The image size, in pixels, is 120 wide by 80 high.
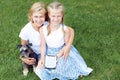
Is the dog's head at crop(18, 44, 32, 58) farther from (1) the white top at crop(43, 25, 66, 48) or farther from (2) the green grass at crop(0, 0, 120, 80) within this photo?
(2) the green grass at crop(0, 0, 120, 80)

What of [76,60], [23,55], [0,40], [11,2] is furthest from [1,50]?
[11,2]

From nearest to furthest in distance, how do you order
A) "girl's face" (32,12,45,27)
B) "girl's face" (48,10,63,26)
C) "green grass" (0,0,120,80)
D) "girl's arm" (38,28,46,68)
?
"girl's face" (48,10,63,26)
"girl's face" (32,12,45,27)
"girl's arm" (38,28,46,68)
"green grass" (0,0,120,80)

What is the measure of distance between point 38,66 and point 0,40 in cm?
126

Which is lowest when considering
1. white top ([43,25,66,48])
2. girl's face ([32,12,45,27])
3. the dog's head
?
the dog's head

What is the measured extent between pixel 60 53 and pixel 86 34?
1.27 meters

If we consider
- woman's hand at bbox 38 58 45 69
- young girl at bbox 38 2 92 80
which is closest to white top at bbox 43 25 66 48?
young girl at bbox 38 2 92 80

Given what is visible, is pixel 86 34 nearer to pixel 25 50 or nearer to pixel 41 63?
pixel 41 63

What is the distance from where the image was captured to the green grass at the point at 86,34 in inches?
196

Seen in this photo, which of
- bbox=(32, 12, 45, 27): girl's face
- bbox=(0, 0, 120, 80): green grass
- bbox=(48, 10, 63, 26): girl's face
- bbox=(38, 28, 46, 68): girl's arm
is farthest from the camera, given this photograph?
bbox=(0, 0, 120, 80): green grass

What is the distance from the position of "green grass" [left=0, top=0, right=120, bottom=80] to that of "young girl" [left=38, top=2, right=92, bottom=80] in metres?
0.20

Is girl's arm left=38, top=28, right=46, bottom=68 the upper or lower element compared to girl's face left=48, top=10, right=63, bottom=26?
lower

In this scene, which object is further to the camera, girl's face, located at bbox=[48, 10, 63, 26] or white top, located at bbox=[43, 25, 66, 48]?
white top, located at bbox=[43, 25, 66, 48]

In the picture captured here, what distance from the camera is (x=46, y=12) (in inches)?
179

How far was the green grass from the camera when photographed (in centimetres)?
498
